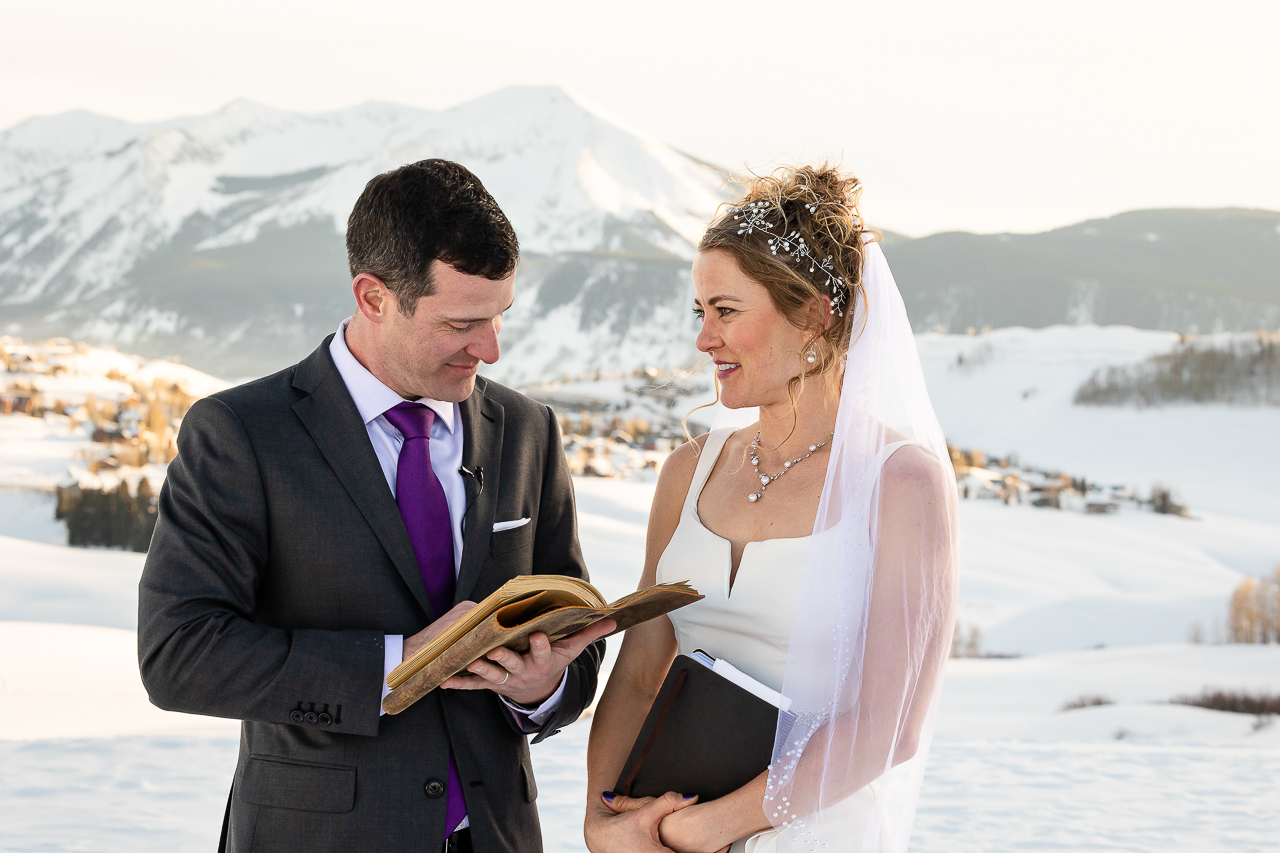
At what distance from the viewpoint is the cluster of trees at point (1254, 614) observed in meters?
14.5

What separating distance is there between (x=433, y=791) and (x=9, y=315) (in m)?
129

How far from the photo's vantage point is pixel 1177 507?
878 inches

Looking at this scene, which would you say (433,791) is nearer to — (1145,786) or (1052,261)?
(1145,786)

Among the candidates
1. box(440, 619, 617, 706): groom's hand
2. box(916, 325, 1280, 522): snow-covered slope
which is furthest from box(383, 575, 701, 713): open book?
box(916, 325, 1280, 522): snow-covered slope

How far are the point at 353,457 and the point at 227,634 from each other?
1.33ft

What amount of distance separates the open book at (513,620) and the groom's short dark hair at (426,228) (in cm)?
66

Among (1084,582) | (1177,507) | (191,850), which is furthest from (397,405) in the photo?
(1177,507)

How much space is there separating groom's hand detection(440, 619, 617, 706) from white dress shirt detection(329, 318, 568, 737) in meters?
0.14

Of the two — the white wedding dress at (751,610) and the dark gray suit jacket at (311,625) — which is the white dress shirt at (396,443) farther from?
the white wedding dress at (751,610)

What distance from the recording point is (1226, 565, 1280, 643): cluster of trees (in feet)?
47.5

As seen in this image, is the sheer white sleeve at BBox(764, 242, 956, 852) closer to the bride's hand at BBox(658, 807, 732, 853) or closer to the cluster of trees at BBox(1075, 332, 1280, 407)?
the bride's hand at BBox(658, 807, 732, 853)

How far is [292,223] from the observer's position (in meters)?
110

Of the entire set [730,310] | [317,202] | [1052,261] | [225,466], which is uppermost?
[317,202]

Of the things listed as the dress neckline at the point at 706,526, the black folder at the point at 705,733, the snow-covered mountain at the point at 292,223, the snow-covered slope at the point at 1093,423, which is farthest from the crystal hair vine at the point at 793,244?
the snow-covered mountain at the point at 292,223
